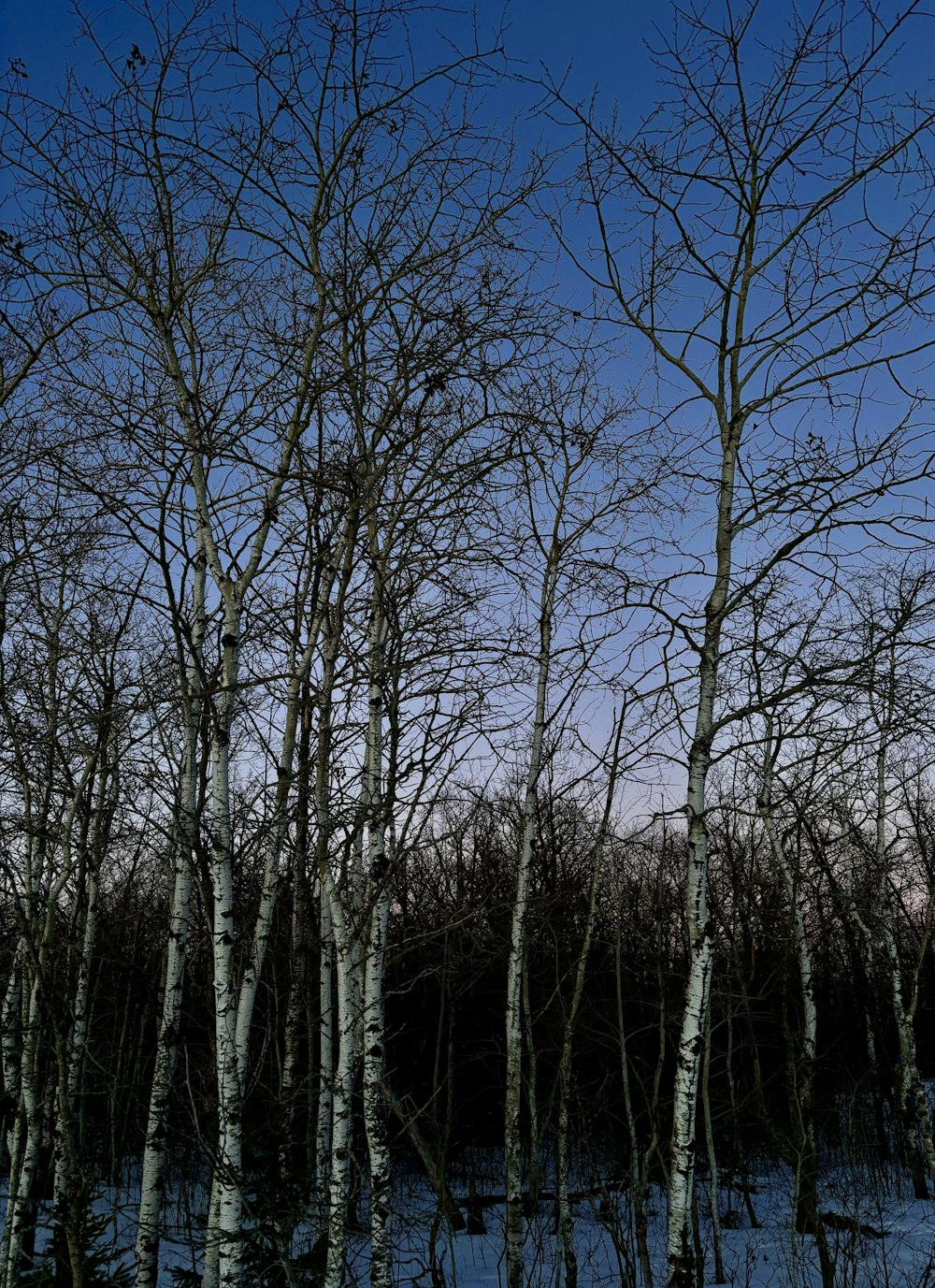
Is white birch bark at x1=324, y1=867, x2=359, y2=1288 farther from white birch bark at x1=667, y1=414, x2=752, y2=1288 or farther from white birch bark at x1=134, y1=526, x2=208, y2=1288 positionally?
white birch bark at x1=667, y1=414, x2=752, y2=1288

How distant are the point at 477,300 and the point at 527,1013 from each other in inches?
334

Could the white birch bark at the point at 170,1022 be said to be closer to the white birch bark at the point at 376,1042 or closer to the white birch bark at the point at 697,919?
the white birch bark at the point at 376,1042

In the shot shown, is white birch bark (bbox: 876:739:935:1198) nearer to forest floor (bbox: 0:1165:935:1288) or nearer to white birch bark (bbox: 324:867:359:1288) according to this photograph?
forest floor (bbox: 0:1165:935:1288)

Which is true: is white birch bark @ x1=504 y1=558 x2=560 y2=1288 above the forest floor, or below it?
above

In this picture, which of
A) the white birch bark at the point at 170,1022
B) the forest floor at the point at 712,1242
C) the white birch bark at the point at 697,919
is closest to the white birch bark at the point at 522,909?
the forest floor at the point at 712,1242

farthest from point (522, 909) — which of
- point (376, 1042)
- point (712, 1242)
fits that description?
point (712, 1242)

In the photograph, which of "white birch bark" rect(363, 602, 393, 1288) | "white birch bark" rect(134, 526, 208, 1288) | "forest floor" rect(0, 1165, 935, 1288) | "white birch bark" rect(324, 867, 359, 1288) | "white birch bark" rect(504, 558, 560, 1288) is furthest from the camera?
"forest floor" rect(0, 1165, 935, 1288)

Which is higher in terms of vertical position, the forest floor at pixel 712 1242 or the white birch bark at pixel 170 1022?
the white birch bark at pixel 170 1022

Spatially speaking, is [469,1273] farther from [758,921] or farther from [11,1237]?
[758,921]

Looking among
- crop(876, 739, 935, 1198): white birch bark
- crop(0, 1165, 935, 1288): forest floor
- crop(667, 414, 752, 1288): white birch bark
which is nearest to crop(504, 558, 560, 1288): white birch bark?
crop(0, 1165, 935, 1288): forest floor

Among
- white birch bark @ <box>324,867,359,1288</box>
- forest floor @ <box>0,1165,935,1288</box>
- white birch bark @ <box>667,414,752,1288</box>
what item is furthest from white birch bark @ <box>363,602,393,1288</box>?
forest floor @ <box>0,1165,935,1288</box>

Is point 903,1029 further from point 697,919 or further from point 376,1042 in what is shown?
point 376,1042

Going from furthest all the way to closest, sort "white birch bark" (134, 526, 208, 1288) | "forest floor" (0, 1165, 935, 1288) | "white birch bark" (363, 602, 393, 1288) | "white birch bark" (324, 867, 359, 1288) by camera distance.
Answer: "forest floor" (0, 1165, 935, 1288), "white birch bark" (134, 526, 208, 1288), "white birch bark" (363, 602, 393, 1288), "white birch bark" (324, 867, 359, 1288)

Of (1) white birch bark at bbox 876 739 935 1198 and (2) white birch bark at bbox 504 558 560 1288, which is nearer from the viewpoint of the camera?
(2) white birch bark at bbox 504 558 560 1288
